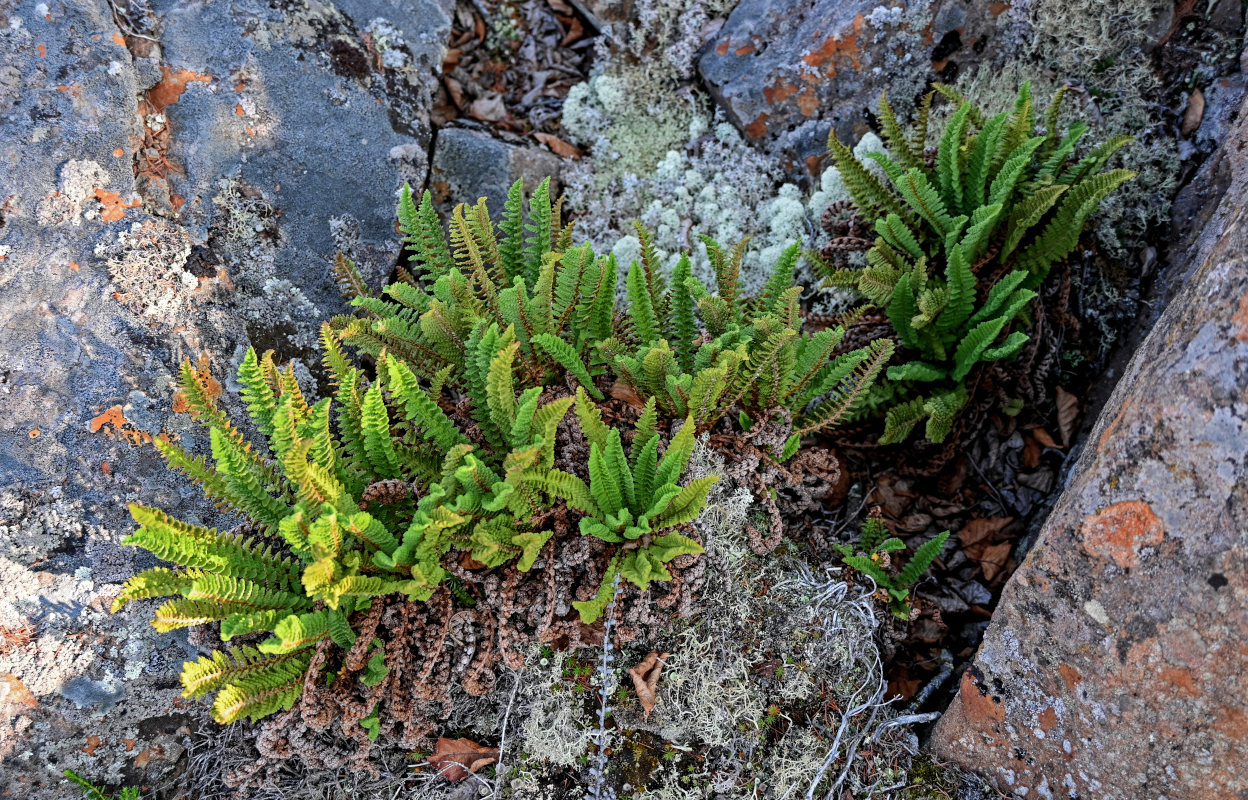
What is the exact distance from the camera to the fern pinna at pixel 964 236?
3.28 meters

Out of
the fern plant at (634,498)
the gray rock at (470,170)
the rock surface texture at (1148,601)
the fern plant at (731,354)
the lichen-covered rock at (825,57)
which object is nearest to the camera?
the rock surface texture at (1148,601)

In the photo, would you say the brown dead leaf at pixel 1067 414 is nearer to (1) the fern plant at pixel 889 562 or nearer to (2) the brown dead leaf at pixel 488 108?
(1) the fern plant at pixel 889 562

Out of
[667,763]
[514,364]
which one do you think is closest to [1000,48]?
[514,364]

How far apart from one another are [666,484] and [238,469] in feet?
4.89

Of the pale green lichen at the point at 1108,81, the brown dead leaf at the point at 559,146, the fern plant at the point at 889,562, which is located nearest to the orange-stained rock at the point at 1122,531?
the fern plant at the point at 889,562

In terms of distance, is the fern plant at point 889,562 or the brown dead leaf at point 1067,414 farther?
the brown dead leaf at point 1067,414

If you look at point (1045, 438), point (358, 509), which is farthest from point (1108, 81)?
point (358, 509)

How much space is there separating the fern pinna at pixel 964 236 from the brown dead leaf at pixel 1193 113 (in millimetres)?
437

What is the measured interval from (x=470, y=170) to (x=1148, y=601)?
147 inches

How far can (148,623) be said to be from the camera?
9.66ft

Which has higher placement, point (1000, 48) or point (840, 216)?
point (1000, 48)

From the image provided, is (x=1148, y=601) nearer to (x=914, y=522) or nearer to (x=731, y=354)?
(x=914, y=522)

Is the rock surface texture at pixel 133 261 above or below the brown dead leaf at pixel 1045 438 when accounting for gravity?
above

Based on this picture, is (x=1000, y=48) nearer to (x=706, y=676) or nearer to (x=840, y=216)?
(x=840, y=216)
